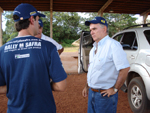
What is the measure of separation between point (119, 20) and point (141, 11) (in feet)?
60.3

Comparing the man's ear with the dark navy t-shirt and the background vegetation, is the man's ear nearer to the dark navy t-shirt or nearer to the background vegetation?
the dark navy t-shirt

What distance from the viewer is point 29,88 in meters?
1.06

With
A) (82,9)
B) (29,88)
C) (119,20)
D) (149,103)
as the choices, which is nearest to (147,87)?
(149,103)

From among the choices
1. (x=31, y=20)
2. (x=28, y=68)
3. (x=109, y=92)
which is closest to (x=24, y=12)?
(x=31, y=20)

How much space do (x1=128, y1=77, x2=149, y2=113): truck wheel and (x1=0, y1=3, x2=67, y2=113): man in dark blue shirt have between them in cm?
228

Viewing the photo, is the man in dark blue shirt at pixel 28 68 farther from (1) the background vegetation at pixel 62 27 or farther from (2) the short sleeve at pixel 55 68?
(1) the background vegetation at pixel 62 27

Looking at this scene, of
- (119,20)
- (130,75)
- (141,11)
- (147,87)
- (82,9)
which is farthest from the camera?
(119,20)

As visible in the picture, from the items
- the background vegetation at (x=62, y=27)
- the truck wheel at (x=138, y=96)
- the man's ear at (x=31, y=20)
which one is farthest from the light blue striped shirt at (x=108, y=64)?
the background vegetation at (x=62, y=27)

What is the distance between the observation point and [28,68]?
1.02 metres

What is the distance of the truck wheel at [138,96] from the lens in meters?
2.69

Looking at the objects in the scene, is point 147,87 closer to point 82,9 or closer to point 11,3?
point 82,9

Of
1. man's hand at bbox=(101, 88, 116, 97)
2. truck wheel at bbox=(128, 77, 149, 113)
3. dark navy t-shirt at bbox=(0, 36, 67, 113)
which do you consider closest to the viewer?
dark navy t-shirt at bbox=(0, 36, 67, 113)

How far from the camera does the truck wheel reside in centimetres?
269

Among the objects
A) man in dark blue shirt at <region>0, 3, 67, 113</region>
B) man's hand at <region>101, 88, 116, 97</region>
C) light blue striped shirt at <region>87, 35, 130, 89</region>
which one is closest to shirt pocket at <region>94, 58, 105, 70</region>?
light blue striped shirt at <region>87, 35, 130, 89</region>
